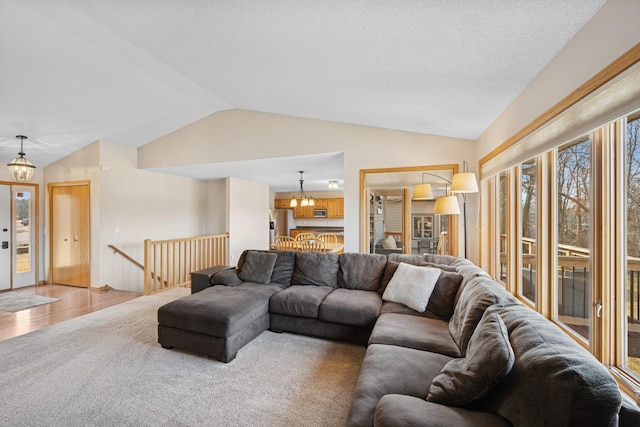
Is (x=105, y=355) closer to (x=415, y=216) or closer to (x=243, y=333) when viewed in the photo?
(x=243, y=333)

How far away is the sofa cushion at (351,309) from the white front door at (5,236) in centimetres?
596

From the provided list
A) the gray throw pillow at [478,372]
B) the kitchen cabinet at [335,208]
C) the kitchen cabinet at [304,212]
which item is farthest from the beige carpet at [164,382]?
the kitchen cabinet at [304,212]

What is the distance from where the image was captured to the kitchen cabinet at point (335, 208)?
8984 millimetres

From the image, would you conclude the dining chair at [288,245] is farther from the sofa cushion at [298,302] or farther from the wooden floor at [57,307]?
the wooden floor at [57,307]

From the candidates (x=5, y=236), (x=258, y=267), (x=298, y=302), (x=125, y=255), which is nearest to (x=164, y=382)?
(x=298, y=302)

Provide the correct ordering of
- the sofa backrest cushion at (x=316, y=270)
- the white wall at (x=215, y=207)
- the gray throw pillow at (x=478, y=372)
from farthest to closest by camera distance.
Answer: the white wall at (x=215, y=207), the sofa backrest cushion at (x=316, y=270), the gray throw pillow at (x=478, y=372)

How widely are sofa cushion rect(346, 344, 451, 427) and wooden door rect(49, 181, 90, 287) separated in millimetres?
5670

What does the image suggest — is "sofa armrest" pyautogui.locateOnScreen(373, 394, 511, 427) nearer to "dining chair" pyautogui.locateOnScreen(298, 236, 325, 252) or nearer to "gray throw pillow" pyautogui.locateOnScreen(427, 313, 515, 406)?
"gray throw pillow" pyautogui.locateOnScreen(427, 313, 515, 406)

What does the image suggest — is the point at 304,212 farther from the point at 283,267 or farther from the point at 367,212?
the point at 283,267

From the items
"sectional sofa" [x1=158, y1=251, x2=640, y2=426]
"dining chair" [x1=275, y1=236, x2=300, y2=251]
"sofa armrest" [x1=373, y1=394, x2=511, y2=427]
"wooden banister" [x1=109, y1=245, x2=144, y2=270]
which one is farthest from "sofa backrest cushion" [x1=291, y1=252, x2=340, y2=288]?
"wooden banister" [x1=109, y1=245, x2=144, y2=270]

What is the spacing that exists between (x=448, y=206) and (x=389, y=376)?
2183 mm

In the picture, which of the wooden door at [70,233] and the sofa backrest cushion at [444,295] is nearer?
the sofa backrest cushion at [444,295]

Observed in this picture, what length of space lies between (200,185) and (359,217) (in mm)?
4852

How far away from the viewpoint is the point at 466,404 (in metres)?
1.22
